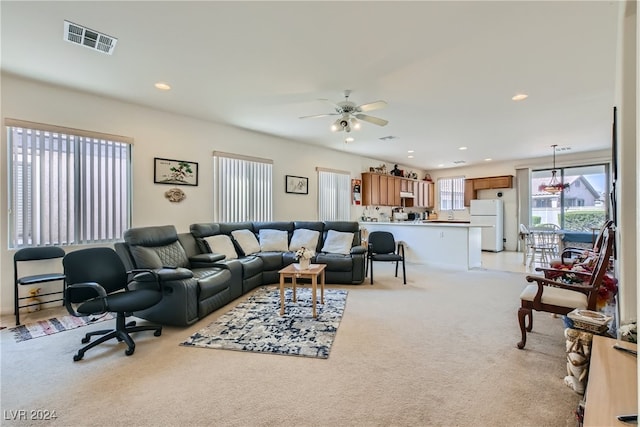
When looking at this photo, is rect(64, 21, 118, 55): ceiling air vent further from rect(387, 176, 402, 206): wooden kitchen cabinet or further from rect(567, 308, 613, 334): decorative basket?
rect(387, 176, 402, 206): wooden kitchen cabinet

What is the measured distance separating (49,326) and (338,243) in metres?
3.88

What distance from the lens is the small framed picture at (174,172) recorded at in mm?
4406

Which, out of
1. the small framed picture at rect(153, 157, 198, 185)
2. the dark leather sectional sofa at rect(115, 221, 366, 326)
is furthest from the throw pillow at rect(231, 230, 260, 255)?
the small framed picture at rect(153, 157, 198, 185)

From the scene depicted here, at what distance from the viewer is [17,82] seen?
10.9ft

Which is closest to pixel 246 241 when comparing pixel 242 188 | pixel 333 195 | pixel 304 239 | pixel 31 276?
pixel 304 239

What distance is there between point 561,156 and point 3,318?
1114 centimetres

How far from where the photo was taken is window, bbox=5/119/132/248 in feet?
11.0

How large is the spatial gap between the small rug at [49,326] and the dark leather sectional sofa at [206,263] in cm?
54

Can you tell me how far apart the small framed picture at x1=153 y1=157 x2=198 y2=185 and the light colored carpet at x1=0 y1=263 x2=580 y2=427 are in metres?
2.25

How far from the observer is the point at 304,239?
5.27m

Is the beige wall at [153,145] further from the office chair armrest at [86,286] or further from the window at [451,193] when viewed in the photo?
the window at [451,193]

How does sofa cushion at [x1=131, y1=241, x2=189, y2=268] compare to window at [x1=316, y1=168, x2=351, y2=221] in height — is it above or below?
below

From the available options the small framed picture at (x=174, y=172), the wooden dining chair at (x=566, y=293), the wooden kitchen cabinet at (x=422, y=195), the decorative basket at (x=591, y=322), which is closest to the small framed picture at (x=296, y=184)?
the small framed picture at (x=174, y=172)

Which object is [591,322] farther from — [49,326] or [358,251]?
[49,326]
